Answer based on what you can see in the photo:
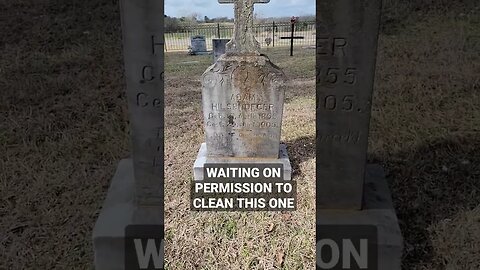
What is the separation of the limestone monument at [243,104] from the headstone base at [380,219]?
49 centimetres

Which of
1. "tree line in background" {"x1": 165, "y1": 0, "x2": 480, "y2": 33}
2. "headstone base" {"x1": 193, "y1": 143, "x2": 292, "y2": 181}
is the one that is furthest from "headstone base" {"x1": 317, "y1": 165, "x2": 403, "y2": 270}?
"tree line in background" {"x1": 165, "y1": 0, "x2": 480, "y2": 33}

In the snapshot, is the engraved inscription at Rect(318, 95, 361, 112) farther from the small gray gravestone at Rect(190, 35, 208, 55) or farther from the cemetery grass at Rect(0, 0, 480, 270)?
the small gray gravestone at Rect(190, 35, 208, 55)

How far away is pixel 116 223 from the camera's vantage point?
8.56 ft

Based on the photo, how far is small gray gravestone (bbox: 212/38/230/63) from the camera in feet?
9.08

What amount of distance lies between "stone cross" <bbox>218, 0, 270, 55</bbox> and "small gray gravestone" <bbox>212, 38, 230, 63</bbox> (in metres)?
0.03

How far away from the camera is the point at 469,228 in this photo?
9.52 ft

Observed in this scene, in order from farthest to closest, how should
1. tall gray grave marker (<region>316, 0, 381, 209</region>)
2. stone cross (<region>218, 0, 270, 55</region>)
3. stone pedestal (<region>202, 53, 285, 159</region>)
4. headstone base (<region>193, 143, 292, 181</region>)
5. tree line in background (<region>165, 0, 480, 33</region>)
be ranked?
tree line in background (<region>165, 0, 480, 33</region>), headstone base (<region>193, 143, 292, 181</region>), stone pedestal (<region>202, 53, 285, 159</region>), stone cross (<region>218, 0, 270, 55</region>), tall gray grave marker (<region>316, 0, 381, 209</region>)

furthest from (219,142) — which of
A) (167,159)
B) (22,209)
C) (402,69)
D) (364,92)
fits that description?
(402,69)

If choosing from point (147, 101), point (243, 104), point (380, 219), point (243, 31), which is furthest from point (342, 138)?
point (147, 101)

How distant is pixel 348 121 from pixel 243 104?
687 mm

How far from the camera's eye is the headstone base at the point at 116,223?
8.36 ft

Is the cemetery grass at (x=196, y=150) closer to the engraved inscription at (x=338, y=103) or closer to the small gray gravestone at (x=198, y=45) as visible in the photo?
the small gray gravestone at (x=198, y=45)

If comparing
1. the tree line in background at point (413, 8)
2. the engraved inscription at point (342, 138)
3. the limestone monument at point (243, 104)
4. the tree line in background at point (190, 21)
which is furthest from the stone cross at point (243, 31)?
the tree line in background at point (413, 8)

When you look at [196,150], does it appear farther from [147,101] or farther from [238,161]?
[147,101]
